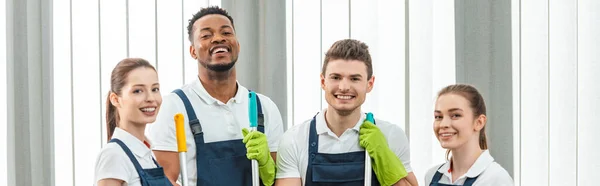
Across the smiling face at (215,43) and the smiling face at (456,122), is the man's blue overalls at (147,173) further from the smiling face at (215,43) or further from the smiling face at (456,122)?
the smiling face at (456,122)

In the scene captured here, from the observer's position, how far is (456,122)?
243cm

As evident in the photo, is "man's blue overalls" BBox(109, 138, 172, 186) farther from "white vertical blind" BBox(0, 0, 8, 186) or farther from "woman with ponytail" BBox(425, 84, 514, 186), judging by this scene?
"white vertical blind" BBox(0, 0, 8, 186)

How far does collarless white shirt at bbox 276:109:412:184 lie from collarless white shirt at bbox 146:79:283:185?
0.15 meters

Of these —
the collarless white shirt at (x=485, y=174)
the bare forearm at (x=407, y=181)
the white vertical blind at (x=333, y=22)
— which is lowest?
the bare forearm at (x=407, y=181)

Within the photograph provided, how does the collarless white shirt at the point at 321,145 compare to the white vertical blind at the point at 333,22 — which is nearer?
the collarless white shirt at the point at 321,145

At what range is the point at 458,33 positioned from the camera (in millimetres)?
3074

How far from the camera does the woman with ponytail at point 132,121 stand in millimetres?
2199

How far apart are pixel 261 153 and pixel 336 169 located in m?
0.23

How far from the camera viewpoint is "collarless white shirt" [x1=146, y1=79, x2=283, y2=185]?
2.55 m

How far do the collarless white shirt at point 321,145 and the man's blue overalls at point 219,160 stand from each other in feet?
0.43
